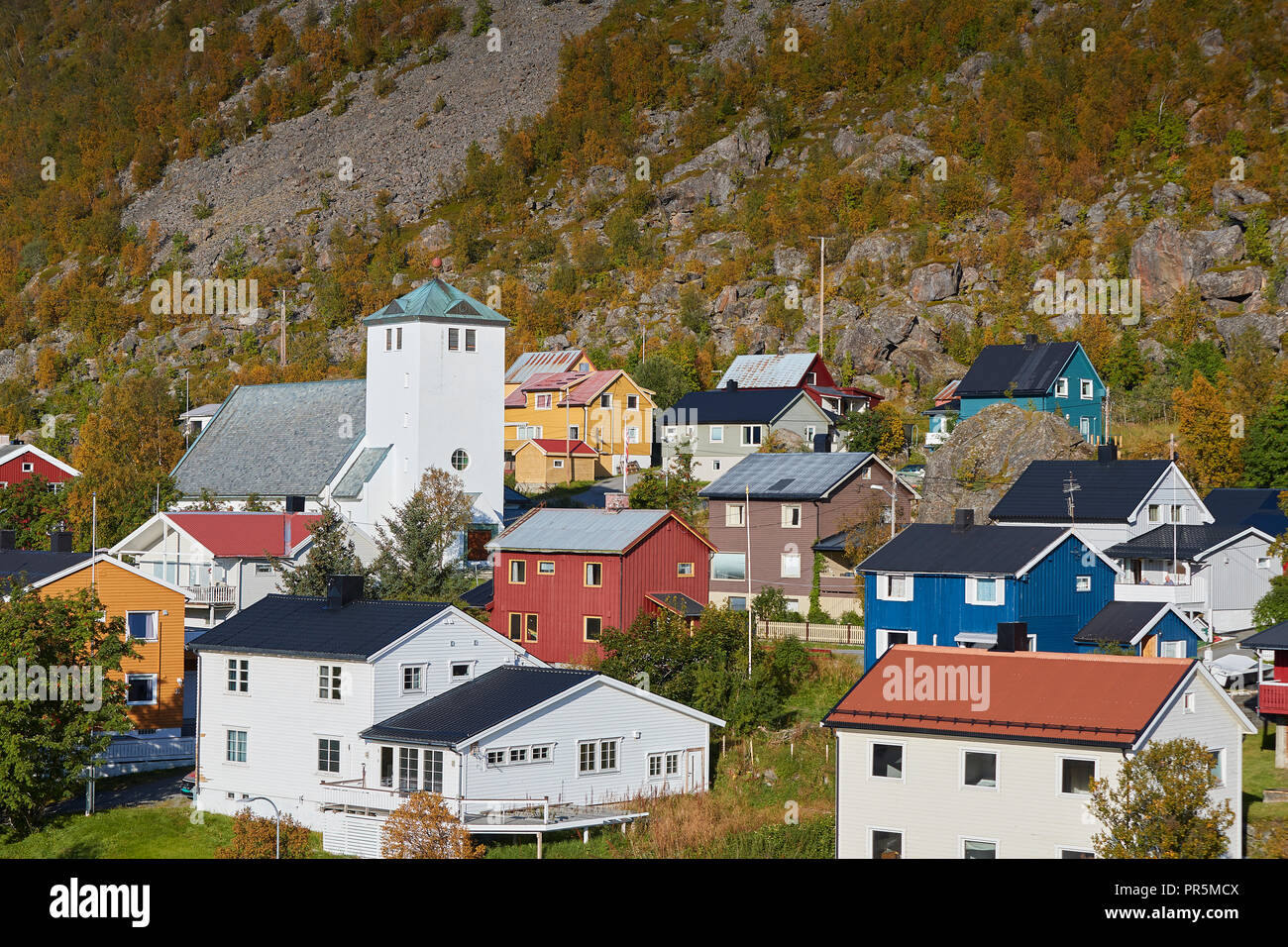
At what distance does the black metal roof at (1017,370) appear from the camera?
2987 inches

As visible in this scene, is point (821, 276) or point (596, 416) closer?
point (596, 416)

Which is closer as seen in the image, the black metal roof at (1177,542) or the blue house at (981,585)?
the blue house at (981,585)

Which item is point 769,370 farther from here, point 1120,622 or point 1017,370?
point 1120,622

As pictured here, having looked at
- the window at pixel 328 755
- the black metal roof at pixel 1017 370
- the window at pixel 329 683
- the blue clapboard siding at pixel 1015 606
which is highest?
the black metal roof at pixel 1017 370

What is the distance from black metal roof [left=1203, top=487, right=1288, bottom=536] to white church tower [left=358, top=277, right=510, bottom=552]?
98.5 feet

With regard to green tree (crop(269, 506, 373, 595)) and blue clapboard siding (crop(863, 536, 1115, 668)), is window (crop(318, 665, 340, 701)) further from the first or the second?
blue clapboard siding (crop(863, 536, 1115, 668))

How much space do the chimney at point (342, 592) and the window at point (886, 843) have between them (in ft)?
54.8

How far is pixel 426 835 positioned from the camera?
31.4m

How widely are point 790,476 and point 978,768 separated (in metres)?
31.3

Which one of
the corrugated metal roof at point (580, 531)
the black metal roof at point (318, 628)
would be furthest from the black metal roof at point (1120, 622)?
the black metal roof at point (318, 628)

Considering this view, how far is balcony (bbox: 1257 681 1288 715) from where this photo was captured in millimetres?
34719

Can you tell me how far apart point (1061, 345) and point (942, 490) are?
20796 mm

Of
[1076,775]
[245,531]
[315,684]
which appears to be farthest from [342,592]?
[1076,775]

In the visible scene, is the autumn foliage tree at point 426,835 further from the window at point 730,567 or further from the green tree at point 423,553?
the window at point 730,567
